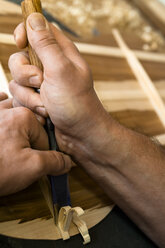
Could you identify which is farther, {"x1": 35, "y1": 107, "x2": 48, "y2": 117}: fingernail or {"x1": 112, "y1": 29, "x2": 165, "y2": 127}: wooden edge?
{"x1": 112, "y1": 29, "x2": 165, "y2": 127}: wooden edge

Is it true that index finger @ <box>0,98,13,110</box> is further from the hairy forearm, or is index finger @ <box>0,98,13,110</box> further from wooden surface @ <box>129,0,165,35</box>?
wooden surface @ <box>129,0,165,35</box>

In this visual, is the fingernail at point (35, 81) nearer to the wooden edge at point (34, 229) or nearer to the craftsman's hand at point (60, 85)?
the craftsman's hand at point (60, 85)

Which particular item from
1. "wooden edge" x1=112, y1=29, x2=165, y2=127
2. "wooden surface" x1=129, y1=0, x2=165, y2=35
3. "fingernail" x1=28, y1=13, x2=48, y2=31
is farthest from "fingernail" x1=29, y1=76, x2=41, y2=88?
"wooden surface" x1=129, y1=0, x2=165, y2=35

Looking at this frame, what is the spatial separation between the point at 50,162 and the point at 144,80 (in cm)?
82

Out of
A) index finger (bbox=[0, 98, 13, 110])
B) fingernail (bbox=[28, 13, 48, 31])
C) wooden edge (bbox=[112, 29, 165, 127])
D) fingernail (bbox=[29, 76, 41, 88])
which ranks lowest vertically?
wooden edge (bbox=[112, 29, 165, 127])

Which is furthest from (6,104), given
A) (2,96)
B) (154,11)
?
(154,11)

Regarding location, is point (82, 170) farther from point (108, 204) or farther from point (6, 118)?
point (6, 118)

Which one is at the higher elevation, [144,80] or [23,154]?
[23,154]

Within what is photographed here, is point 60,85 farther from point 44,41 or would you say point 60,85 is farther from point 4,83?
point 4,83

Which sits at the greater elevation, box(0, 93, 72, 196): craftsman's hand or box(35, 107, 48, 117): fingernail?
box(35, 107, 48, 117): fingernail

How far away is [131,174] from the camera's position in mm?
728

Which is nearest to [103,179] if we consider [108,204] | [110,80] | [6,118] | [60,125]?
[108,204]

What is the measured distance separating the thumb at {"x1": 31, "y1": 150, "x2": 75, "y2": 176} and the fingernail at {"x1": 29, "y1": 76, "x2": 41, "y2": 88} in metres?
0.17

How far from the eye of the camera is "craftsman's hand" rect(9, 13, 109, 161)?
2.04 feet
